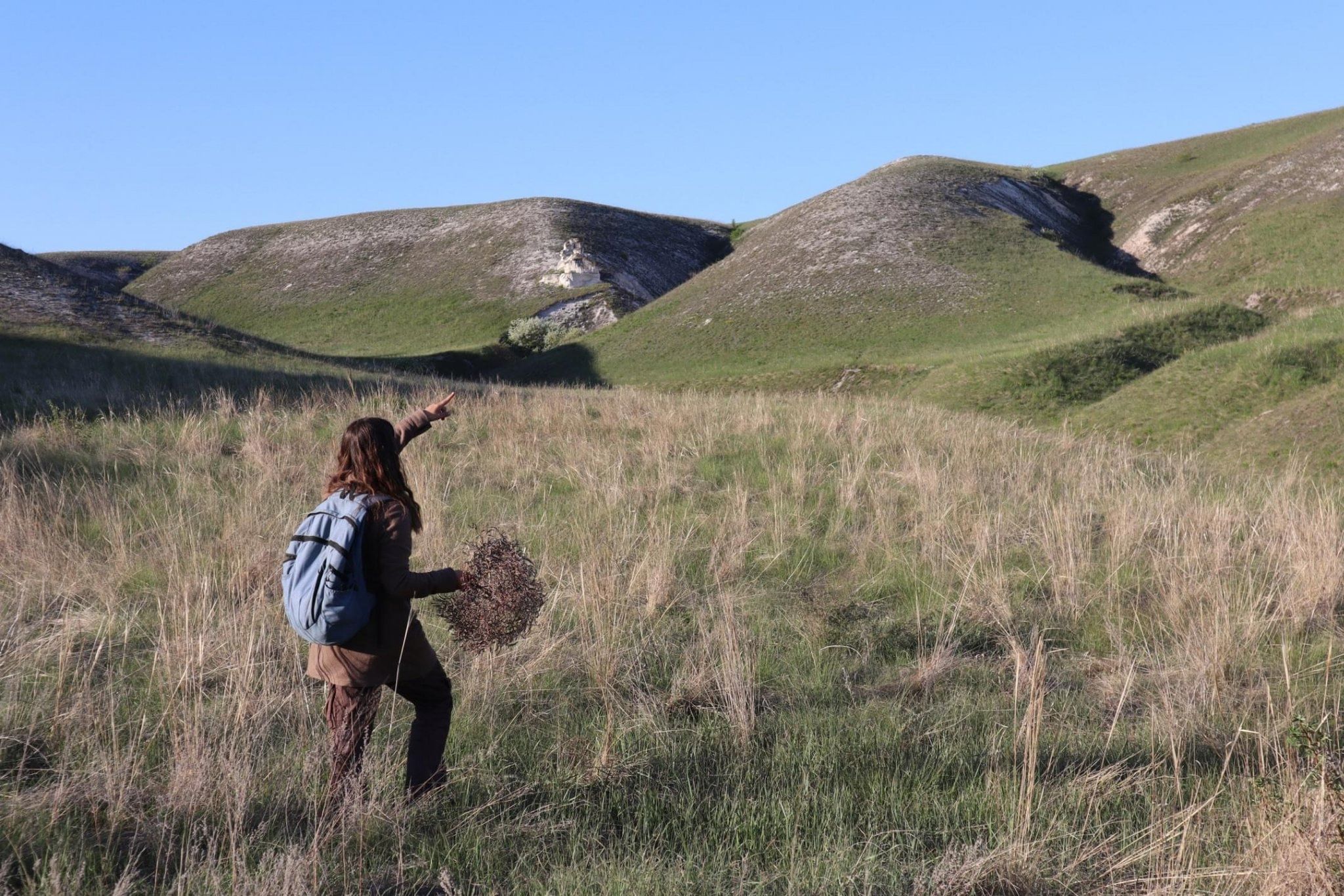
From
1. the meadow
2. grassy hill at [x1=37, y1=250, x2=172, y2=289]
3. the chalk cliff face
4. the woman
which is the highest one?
grassy hill at [x1=37, y1=250, x2=172, y2=289]

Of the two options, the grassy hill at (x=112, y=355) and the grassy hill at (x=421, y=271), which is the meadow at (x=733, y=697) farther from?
the grassy hill at (x=421, y=271)

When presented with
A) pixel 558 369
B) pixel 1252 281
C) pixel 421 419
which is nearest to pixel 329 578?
pixel 421 419

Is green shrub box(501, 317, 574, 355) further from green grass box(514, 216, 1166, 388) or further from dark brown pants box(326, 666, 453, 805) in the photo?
dark brown pants box(326, 666, 453, 805)

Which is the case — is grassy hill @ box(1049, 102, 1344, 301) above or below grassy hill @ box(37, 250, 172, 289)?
below

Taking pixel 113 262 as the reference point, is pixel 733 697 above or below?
below

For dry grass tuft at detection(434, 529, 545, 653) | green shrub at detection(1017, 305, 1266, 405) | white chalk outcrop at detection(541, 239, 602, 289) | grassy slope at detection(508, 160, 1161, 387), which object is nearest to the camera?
dry grass tuft at detection(434, 529, 545, 653)

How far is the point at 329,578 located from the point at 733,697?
6.71ft

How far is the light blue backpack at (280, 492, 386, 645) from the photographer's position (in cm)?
356

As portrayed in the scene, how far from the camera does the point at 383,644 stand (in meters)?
3.78

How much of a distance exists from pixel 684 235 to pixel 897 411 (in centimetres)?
7014

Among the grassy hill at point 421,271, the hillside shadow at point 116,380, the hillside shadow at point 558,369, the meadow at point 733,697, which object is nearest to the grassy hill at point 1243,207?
the hillside shadow at point 558,369

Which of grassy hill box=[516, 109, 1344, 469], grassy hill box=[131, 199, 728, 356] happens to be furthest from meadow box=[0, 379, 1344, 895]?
grassy hill box=[131, 199, 728, 356]

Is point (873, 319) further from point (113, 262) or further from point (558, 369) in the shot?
point (113, 262)

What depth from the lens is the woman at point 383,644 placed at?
372cm
